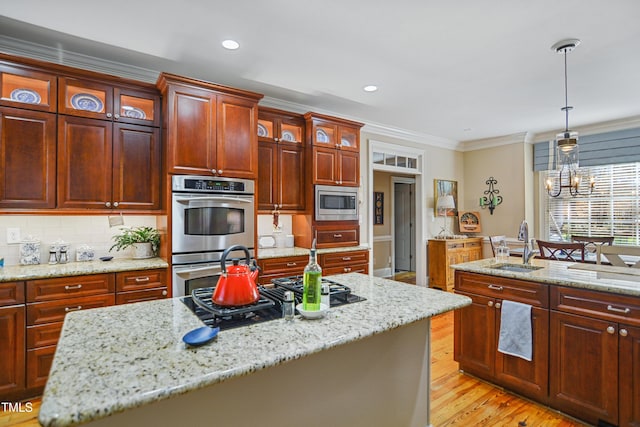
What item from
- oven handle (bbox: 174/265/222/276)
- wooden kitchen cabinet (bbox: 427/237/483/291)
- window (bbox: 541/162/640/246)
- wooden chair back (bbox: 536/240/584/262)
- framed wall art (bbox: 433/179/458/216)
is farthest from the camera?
framed wall art (bbox: 433/179/458/216)

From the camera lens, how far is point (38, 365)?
2.37 m

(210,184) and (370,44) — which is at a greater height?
(370,44)

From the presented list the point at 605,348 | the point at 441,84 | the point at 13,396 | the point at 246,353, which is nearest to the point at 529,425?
the point at 605,348

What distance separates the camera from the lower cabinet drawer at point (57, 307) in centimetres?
233

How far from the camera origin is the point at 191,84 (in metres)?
2.92

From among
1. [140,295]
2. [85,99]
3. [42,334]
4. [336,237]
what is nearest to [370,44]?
[336,237]

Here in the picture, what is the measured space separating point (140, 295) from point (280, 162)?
196 centimetres

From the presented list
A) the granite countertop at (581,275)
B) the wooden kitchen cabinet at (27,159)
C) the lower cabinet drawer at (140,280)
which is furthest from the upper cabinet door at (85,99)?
the granite countertop at (581,275)

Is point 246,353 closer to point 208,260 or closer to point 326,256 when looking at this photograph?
point 208,260

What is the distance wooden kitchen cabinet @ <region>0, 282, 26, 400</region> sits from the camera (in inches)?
88.5

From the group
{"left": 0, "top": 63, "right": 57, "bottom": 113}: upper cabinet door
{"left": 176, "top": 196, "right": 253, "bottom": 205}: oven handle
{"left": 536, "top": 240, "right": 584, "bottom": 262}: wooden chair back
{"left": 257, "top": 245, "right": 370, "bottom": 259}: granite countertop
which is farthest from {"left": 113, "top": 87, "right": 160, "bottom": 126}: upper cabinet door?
{"left": 536, "top": 240, "right": 584, "bottom": 262}: wooden chair back

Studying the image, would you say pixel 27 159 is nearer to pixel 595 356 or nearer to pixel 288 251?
pixel 288 251

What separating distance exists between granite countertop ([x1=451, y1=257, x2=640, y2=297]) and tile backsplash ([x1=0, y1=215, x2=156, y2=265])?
3131mm

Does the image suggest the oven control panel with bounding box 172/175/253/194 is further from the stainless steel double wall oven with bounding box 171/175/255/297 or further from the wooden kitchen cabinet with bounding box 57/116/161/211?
the wooden kitchen cabinet with bounding box 57/116/161/211
